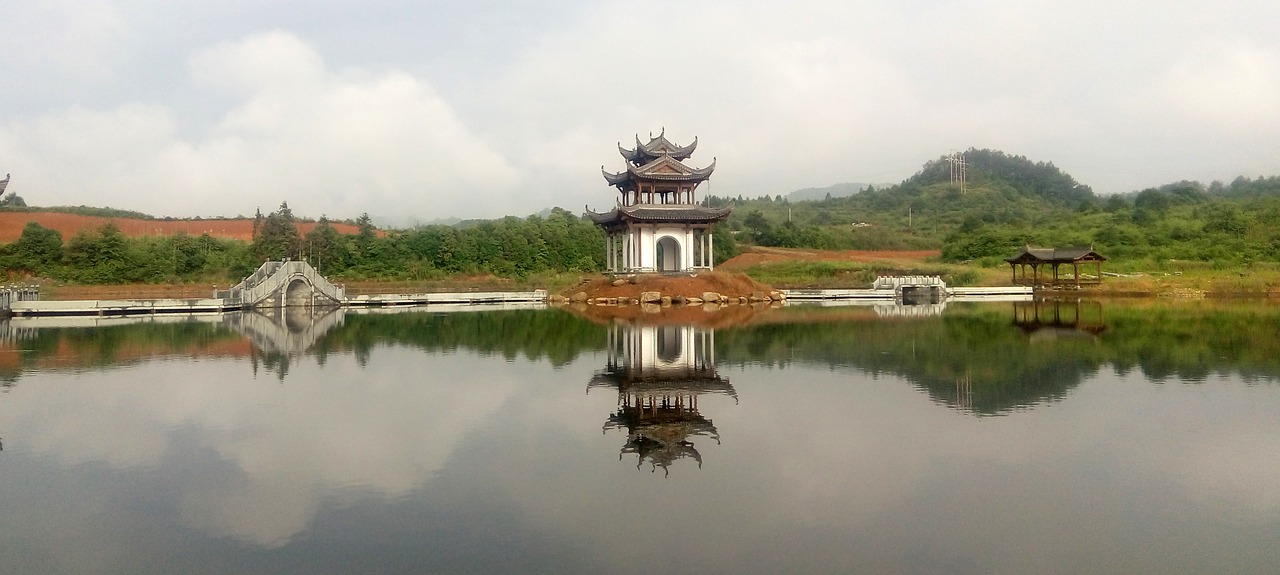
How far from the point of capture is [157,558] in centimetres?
614

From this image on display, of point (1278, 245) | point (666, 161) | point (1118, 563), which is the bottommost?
point (1118, 563)

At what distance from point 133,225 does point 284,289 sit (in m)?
50.0

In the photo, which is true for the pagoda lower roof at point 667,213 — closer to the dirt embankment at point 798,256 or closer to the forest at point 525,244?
the forest at point 525,244

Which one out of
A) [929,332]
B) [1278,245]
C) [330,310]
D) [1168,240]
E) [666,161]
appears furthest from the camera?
[1168,240]

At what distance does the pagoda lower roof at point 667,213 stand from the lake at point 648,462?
21896 millimetres

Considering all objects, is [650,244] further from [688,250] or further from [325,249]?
[325,249]

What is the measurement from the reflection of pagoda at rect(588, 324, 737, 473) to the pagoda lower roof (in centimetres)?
1737

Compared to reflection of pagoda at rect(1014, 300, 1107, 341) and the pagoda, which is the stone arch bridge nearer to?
the pagoda

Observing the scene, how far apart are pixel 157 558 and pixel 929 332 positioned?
21.0m

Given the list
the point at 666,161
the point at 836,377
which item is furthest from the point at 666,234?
the point at 836,377

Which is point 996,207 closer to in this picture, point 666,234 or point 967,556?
point 666,234

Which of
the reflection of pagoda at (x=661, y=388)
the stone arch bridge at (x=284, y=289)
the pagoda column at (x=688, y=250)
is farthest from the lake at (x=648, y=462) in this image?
the pagoda column at (x=688, y=250)

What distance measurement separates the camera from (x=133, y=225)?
74.6m

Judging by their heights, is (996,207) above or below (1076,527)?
above
